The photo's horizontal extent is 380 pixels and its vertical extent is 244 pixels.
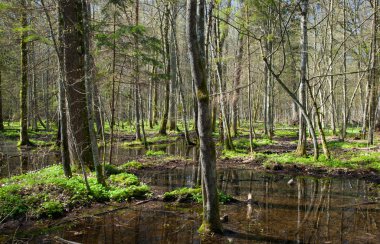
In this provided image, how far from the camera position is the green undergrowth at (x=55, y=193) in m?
7.32

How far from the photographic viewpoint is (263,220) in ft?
23.6

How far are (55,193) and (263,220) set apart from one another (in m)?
5.35

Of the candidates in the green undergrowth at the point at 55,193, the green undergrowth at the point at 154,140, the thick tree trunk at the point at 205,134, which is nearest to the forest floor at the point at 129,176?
the green undergrowth at the point at 55,193

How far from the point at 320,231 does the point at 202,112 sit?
357 cm

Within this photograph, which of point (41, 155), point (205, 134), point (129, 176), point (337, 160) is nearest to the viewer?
point (205, 134)

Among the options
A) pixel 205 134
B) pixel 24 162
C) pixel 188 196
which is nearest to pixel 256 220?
pixel 188 196

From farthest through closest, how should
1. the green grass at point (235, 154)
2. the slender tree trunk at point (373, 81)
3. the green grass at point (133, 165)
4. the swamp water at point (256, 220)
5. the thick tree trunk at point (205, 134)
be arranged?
the slender tree trunk at point (373, 81) < the green grass at point (235, 154) < the green grass at point (133, 165) < the swamp water at point (256, 220) < the thick tree trunk at point (205, 134)

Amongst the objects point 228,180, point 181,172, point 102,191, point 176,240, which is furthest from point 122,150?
point 176,240

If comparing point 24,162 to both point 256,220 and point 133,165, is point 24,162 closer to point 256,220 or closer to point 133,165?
point 133,165

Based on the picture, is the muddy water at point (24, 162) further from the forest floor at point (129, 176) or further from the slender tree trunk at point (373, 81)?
the slender tree trunk at point (373, 81)

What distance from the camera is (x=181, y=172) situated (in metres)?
13.2

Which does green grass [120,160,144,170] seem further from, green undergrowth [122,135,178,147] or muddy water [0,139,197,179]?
green undergrowth [122,135,178,147]

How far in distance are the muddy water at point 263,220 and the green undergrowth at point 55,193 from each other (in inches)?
31.4

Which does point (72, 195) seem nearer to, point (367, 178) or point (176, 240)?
point (176, 240)
